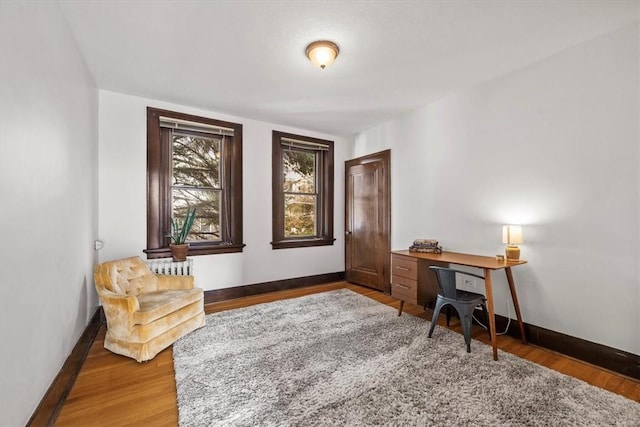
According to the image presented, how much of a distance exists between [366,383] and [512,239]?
5.76 ft

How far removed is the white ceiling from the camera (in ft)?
6.42

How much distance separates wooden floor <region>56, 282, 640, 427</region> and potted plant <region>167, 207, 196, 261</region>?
1.07 m

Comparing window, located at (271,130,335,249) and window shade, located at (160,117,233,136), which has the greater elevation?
window shade, located at (160,117,233,136)

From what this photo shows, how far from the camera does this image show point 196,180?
3871mm

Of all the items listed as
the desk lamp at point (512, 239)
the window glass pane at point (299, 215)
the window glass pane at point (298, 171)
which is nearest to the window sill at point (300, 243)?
the window glass pane at point (299, 215)

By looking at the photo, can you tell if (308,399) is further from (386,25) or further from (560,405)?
(386,25)

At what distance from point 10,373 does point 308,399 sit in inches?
57.4

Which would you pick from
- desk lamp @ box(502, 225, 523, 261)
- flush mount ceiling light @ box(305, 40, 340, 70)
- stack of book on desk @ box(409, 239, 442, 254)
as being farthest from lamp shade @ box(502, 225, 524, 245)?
flush mount ceiling light @ box(305, 40, 340, 70)

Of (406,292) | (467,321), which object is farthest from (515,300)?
(406,292)

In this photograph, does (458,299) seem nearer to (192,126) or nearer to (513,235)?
(513,235)

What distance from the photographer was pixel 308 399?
182 cm

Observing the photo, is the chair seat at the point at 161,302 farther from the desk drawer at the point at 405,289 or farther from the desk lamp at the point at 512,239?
the desk lamp at the point at 512,239

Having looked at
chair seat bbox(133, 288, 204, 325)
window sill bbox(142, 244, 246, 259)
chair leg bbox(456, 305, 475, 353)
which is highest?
window sill bbox(142, 244, 246, 259)

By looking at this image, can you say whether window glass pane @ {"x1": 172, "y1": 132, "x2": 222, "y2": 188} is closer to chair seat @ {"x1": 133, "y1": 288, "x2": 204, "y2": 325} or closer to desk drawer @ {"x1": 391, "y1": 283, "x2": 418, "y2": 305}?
chair seat @ {"x1": 133, "y1": 288, "x2": 204, "y2": 325}
